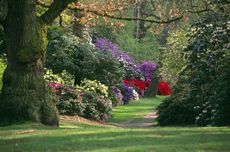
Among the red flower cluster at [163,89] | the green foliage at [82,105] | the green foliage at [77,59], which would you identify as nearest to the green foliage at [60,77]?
the green foliage at [77,59]

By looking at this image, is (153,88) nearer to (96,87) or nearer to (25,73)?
(96,87)

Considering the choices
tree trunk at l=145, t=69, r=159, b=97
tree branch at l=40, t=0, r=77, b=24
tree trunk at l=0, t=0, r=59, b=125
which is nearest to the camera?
tree trunk at l=0, t=0, r=59, b=125

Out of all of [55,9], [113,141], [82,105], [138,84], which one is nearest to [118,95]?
[138,84]

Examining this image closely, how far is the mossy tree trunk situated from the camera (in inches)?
612

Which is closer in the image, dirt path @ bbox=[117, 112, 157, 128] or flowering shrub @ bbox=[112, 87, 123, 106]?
dirt path @ bbox=[117, 112, 157, 128]

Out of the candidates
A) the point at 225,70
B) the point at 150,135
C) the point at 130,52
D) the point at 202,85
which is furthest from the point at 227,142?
the point at 130,52

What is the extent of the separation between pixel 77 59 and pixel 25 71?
12.8 metres

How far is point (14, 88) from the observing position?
15695mm

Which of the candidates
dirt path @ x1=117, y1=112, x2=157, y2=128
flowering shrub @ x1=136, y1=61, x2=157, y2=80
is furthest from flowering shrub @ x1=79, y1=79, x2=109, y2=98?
flowering shrub @ x1=136, y1=61, x2=157, y2=80

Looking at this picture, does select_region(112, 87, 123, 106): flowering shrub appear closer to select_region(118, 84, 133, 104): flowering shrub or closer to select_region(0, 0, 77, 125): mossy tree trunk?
select_region(118, 84, 133, 104): flowering shrub

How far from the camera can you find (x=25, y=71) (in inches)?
619

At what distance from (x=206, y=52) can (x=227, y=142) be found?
32.7ft

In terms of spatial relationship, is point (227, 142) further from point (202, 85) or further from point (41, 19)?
point (202, 85)

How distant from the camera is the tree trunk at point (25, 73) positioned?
15.5 metres
